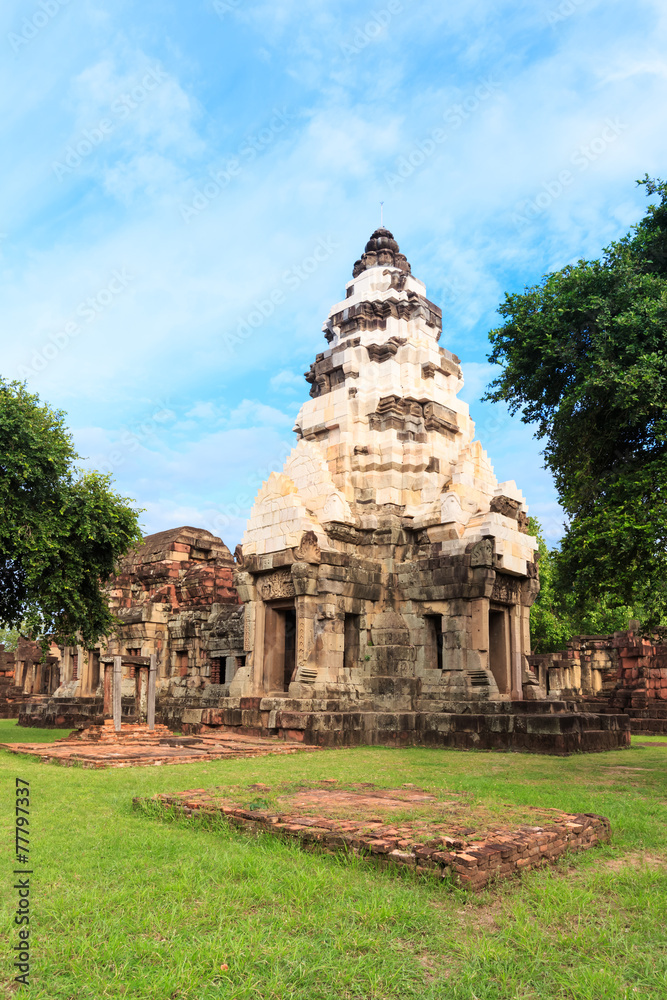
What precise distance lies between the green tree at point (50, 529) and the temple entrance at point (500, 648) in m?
9.44

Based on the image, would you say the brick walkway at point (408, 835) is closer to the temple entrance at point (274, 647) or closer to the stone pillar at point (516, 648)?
the temple entrance at point (274, 647)

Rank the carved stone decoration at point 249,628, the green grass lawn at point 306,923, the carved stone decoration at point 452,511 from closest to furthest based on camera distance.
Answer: the green grass lawn at point 306,923 < the carved stone decoration at point 452,511 < the carved stone decoration at point 249,628

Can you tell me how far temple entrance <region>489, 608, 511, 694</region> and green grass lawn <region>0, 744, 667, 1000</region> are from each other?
36.8 ft

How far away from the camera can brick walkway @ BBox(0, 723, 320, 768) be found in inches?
468

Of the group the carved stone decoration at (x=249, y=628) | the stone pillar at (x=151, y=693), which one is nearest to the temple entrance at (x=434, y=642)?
the carved stone decoration at (x=249, y=628)

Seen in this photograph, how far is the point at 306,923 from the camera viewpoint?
433 cm

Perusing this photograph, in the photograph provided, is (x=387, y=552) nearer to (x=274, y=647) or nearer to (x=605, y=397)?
(x=274, y=647)

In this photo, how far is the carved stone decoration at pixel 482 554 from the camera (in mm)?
16969

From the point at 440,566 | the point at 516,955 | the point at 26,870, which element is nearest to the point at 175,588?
the point at 440,566

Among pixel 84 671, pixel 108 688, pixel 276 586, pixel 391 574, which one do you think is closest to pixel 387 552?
pixel 391 574

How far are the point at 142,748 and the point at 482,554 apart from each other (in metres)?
8.48

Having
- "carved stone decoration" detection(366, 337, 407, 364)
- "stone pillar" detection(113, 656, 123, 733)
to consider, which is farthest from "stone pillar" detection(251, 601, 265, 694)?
"carved stone decoration" detection(366, 337, 407, 364)

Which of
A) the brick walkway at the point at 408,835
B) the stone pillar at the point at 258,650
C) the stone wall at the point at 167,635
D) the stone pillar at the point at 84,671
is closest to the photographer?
the brick walkway at the point at 408,835

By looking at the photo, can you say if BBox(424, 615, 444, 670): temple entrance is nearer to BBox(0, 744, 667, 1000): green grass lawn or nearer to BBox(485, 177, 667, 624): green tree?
BBox(485, 177, 667, 624): green tree
